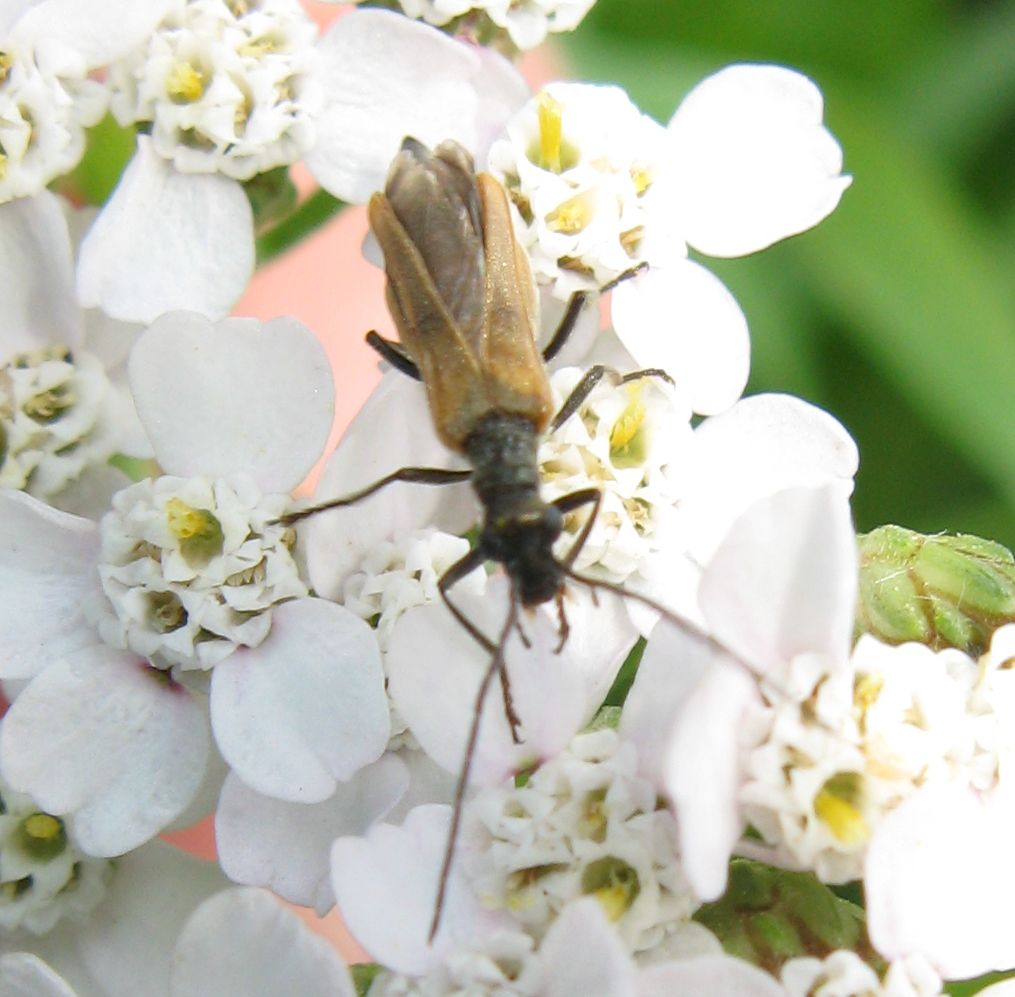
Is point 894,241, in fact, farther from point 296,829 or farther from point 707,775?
point 707,775

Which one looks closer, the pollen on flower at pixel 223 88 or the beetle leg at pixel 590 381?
the beetle leg at pixel 590 381

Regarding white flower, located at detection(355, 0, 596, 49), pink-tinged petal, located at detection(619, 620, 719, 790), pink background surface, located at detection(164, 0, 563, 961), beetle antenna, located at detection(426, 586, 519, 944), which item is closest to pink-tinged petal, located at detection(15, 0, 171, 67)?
white flower, located at detection(355, 0, 596, 49)

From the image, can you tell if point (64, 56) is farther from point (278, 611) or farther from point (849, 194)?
point (849, 194)

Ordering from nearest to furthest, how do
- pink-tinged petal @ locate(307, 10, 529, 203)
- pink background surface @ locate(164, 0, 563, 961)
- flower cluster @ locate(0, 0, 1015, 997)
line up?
1. flower cluster @ locate(0, 0, 1015, 997)
2. pink-tinged petal @ locate(307, 10, 529, 203)
3. pink background surface @ locate(164, 0, 563, 961)

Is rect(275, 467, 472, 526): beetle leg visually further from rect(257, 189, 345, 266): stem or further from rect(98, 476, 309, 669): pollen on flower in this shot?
rect(257, 189, 345, 266): stem

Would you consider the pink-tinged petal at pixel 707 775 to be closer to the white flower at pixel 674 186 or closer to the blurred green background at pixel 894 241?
the white flower at pixel 674 186

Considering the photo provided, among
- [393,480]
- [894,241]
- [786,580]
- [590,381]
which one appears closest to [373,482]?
[393,480]

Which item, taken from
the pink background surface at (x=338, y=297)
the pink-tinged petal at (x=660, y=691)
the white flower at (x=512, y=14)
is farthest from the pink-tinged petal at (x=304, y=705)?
the pink background surface at (x=338, y=297)
